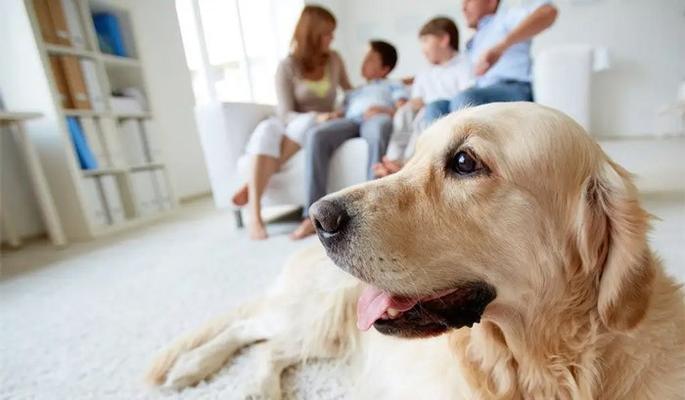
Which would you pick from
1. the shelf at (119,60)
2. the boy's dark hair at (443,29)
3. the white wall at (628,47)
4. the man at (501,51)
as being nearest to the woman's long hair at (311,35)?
the boy's dark hair at (443,29)

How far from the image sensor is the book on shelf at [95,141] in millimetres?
2828

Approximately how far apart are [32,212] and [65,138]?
2.29 ft

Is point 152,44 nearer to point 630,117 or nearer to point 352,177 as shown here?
point 352,177

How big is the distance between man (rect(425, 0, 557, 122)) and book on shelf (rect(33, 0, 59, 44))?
2.54 metres

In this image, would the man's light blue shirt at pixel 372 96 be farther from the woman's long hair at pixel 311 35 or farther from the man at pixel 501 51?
the man at pixel 501 51

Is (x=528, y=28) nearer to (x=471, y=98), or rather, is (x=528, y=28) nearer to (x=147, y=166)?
(x=471, y=98)

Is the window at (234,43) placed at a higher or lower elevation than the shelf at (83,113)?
higher

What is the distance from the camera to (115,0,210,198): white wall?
3916 millimetres

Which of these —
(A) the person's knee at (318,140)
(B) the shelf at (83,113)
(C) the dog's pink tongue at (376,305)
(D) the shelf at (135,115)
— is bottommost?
(C) the dog's pink tongue at (376,305)

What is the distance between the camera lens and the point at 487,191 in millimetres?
613

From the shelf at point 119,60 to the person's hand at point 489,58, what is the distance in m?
2.73

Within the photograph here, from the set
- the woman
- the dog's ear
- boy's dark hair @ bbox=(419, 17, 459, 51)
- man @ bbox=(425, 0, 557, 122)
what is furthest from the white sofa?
the dog's ear

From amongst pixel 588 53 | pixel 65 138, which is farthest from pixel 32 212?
pixel 588 53

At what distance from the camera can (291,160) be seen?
2582 mm
